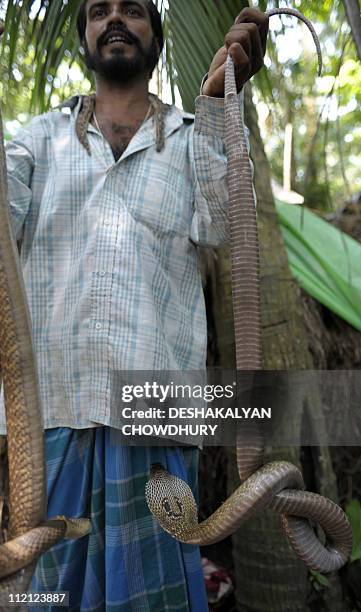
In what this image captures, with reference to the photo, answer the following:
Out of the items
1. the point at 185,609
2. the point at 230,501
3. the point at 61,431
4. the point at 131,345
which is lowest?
the point at 185,609

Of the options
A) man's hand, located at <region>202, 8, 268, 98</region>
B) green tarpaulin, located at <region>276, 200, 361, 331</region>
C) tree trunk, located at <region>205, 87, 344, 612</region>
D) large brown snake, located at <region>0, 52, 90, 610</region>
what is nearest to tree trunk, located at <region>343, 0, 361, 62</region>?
man's hand, located at <region>202, 8, 268, 98</region>

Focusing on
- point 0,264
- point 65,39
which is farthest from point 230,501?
point 65,39

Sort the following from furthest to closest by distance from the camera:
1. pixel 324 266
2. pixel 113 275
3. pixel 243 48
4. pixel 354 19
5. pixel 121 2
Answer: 1. pixel 324 266
2. pixel 121 2
3. pixel 113 275
4. pixel 354 19
5. pixel 243 48

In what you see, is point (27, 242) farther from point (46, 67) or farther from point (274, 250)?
point (274, 250)

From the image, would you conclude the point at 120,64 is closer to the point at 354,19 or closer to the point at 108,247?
the point at 108,247

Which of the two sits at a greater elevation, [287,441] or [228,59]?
[228,59]

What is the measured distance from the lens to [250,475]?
95 cm

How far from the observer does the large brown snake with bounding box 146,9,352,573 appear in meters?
0.92

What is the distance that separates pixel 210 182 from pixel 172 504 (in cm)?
76

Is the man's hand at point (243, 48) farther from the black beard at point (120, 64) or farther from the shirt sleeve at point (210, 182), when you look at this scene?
the black beard at point (120, 64)

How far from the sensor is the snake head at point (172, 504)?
1.14 metres

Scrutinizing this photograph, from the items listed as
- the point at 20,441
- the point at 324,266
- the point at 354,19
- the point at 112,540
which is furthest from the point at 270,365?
the point at 20,441

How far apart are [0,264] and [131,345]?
612mm

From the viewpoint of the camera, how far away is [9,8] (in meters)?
1.52
